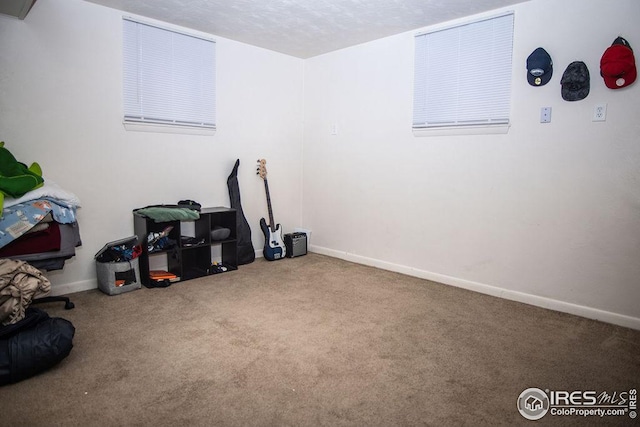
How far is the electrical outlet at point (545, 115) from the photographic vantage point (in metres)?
2.89

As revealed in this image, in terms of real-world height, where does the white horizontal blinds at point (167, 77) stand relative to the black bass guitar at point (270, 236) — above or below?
above

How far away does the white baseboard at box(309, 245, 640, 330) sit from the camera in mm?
2695

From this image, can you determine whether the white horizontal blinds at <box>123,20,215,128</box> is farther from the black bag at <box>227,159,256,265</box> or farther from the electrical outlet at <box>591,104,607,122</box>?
the electrical outlet at <box>591,104,607,122</box>

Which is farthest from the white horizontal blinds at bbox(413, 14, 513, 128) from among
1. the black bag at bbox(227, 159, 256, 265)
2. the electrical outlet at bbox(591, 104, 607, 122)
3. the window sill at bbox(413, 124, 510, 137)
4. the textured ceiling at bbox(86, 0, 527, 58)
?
the black bag at bbox(227, 159, 256, 265)

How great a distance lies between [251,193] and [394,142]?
1.65 meters

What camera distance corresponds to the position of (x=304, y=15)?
3273 millimetres

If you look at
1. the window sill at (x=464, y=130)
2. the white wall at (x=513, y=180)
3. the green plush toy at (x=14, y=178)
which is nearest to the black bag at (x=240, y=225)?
the white wall at (x=513, y=180)

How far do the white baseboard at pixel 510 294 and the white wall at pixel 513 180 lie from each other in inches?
0.4

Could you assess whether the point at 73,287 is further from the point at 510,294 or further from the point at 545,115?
the point at 545,115

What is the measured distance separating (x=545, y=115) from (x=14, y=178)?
3.61 metres

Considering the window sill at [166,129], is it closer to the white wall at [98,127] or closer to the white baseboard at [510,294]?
the white wall at [98,127]

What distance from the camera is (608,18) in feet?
8.52

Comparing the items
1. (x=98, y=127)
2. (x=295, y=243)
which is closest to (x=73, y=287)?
(x=98, y=127)

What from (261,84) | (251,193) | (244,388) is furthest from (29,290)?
(261,84)
